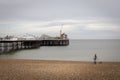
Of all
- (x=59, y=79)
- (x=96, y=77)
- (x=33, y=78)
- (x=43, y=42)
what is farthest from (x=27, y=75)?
(x=43, y=42)

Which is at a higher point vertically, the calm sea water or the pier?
the pier

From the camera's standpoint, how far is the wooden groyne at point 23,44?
55263 mm

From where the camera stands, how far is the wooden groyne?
181 ft

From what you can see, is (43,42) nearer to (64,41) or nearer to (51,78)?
(64,41)

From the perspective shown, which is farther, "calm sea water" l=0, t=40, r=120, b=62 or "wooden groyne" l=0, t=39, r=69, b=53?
"wooden groyne" l=0, t=39, r=69, b=53

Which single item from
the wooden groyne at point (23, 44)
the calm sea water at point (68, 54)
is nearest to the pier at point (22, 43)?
the wooden groyne at point (23, 44)

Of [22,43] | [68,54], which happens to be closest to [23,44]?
[22,43]

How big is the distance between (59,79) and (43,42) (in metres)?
62.6

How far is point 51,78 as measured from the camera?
43.1 feet

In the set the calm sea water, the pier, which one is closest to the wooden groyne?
the pier

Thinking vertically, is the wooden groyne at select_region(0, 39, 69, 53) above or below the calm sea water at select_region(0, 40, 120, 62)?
above

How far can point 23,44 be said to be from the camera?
6306 cm

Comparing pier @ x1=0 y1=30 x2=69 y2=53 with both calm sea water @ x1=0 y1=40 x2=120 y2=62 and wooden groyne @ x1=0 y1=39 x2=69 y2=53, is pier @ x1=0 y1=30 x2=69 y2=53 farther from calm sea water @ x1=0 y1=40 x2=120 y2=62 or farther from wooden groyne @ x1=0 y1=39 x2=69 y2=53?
calm sea water @ x1=0 y1=40 x2=120 y2=62

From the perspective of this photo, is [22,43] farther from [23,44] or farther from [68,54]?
[68,54]
